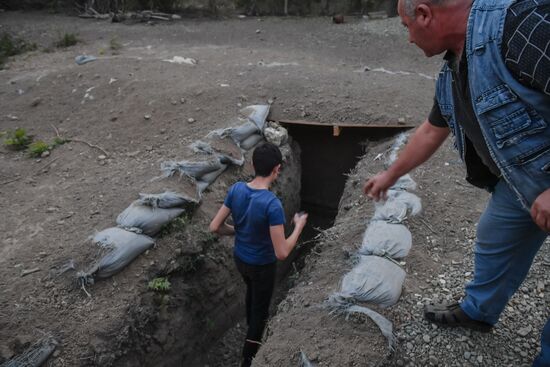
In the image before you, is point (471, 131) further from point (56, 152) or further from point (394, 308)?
point (56, 152)

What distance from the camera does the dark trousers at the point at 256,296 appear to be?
328 centimetres

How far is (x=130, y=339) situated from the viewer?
3242 millimetres

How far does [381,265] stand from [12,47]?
888 centimetres

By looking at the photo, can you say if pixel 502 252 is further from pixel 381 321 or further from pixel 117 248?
pixel 117 248

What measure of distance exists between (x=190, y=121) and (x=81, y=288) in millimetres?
2539

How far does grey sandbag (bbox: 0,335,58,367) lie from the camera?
280cm

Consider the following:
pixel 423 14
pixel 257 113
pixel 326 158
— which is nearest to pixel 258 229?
pixel 423 14

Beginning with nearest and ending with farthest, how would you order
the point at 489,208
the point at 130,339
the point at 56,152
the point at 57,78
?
the point at 489,208 → the point at 130,339 → the point at 56,152 → the point at 57,78

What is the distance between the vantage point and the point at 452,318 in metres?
2.51

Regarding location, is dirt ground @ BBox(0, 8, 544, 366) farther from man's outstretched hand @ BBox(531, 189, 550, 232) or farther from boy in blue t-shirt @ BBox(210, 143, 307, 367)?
man's outstretched hand @ BBox(531, 189, 550, 232)

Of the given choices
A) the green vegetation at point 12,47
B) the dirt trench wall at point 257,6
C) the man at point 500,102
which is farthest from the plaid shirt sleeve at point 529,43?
the dirt trench wall at point 257,6

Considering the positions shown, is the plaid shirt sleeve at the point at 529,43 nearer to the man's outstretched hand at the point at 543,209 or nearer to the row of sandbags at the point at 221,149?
the man's outstretched hand at the point at 543,209

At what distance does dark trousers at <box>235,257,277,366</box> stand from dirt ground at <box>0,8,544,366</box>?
0.39 meters

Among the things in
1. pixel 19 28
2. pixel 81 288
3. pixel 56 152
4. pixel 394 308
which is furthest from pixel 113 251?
pixel 19 28
